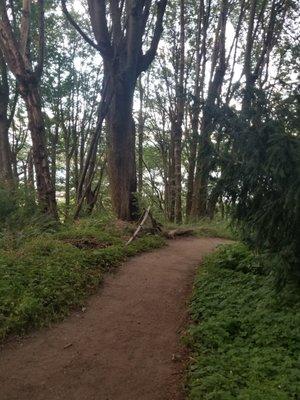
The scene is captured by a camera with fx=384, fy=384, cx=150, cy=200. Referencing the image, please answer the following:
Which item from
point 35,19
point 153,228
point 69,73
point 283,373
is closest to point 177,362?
point 283,373

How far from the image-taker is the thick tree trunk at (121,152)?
11453 mm

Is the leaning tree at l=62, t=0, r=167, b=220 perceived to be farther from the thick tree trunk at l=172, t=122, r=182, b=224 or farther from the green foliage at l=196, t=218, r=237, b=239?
the thick tree trunk at l=172, t=122, r=182, b=224

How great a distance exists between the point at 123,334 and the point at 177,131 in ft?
51.9

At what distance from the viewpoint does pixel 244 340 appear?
4363 mm

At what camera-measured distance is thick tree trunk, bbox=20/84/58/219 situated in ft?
32.6

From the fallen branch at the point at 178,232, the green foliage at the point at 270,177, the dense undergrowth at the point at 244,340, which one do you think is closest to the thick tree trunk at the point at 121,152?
the fallen branch at the point at 178,232

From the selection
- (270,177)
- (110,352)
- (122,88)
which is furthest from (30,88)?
(110,352)

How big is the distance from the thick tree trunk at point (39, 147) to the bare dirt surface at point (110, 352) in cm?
413

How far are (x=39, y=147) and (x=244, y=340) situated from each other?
7431 millimetres

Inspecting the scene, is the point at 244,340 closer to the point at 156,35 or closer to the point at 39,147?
the point at 39,147

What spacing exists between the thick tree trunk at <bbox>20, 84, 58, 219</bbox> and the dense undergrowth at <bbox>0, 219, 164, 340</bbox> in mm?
938

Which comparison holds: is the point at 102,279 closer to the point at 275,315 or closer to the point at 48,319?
the point at 48,319

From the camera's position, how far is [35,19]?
52.1 ft

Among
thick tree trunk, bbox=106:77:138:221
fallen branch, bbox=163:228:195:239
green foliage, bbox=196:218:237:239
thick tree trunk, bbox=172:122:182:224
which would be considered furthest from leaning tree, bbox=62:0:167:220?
thick tree trunk, bbox=172:122:182:224
